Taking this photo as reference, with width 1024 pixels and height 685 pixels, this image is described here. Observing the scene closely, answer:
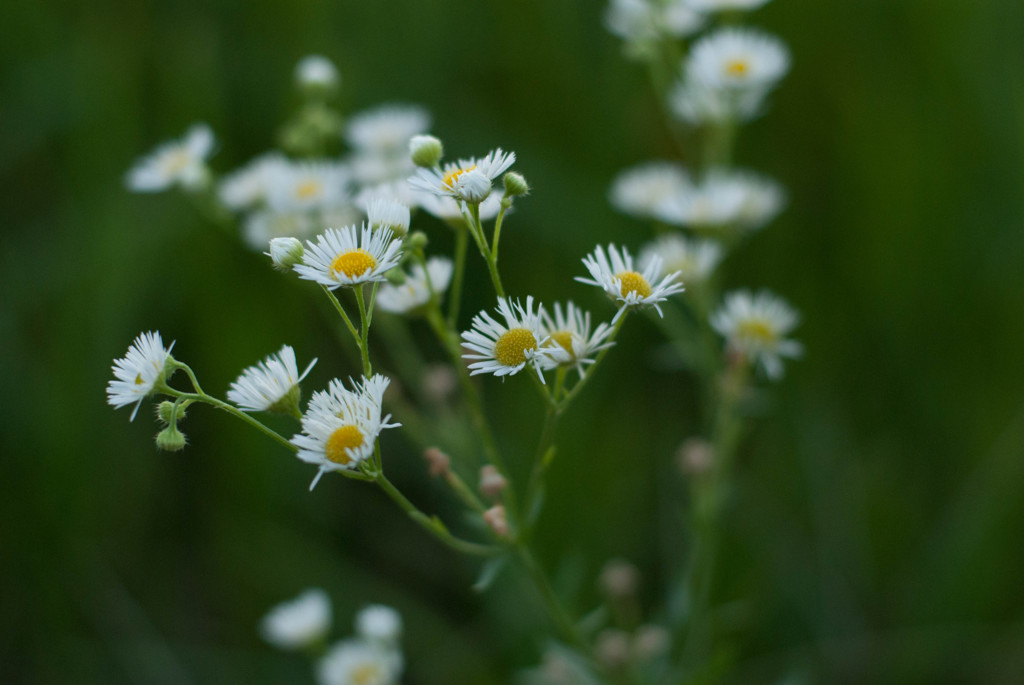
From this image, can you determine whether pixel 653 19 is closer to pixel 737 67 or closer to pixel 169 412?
pixel 737 67

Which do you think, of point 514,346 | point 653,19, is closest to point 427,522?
point 514,346

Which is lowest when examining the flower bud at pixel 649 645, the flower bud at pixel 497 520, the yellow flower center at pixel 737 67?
the flower bud at pixel 649 645

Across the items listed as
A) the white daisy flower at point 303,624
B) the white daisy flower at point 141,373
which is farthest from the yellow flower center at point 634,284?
the white daisy flower at point 303,624

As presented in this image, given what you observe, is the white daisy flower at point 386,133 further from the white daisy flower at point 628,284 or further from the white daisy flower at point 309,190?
the white daisy flower at point 628,284

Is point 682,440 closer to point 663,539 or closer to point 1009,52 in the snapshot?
point 663,539

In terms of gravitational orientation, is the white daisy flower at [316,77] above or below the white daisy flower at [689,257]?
above

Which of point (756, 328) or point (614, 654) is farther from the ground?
point (756, 328)

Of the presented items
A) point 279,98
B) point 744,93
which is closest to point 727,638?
point 744,93

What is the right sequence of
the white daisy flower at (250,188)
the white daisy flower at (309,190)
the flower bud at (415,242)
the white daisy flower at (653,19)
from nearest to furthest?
the flower bud at (415,242)
the white daisy flower at (309,190)
the white daisy flower at (250,188)
the white daisy flower at (653,19)
